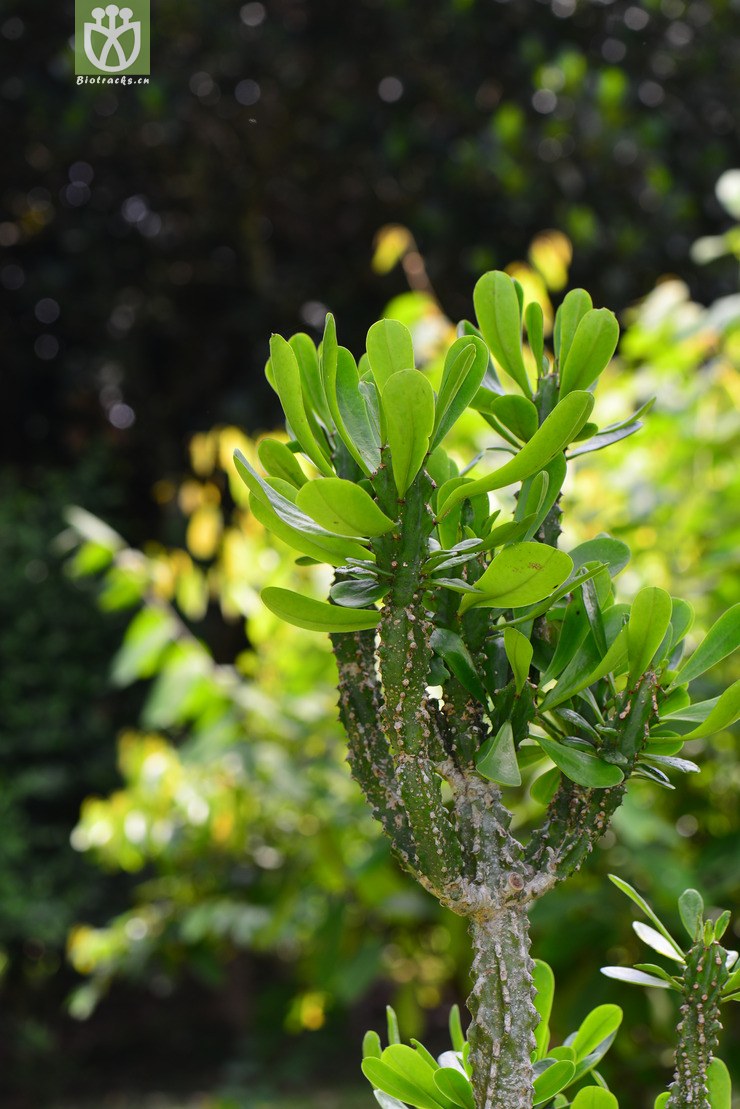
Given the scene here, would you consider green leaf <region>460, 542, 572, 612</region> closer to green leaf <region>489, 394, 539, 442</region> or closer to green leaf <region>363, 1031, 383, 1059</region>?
green leaf <region>489, 394, 539, 442</region>

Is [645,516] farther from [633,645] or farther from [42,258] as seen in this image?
[42,258]

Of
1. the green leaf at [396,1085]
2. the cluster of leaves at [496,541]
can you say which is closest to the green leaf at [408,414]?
the cluster of leaves at [496,541]

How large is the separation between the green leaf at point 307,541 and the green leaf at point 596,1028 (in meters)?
0.21

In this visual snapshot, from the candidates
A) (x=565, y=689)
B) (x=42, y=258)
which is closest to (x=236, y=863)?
(x=565, y=689)

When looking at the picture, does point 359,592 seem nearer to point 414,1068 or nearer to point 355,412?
point 355,412

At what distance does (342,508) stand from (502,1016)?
19cm

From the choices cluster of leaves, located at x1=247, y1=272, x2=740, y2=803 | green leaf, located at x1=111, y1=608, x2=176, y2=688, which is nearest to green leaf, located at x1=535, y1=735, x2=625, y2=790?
cluster of leaves, located at x1=247, y1=272, x2=740, y2=803

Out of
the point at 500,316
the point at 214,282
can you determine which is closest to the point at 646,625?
the point at 500,316

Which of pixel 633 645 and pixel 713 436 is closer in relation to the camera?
pixel 633 645

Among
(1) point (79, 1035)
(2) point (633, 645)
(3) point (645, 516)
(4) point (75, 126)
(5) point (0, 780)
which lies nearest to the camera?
(2) point (633, 645)

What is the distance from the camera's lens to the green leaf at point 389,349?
1.11ft

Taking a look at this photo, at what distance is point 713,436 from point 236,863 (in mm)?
1103

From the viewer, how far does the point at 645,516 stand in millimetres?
1304

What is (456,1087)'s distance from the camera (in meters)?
0.38
